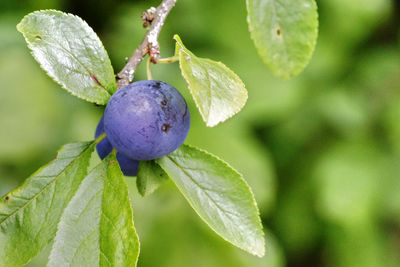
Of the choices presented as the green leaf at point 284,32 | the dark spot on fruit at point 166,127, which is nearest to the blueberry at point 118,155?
the dark spot on fruit at point 166,127

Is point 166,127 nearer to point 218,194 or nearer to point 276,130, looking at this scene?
point 218,194

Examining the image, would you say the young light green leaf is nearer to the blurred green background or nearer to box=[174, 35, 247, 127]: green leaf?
box=[174, 35, 247, 127]: green leaf

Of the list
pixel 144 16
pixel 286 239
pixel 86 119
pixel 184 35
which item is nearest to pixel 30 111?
pixel 86 119

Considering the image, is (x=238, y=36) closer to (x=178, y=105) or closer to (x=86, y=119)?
(x=86, y=119)

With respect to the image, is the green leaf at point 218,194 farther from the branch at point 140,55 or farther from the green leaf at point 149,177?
the branch at point 140,55

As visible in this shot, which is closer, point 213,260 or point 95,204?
point 95,204

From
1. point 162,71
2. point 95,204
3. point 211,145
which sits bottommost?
point 211,145
